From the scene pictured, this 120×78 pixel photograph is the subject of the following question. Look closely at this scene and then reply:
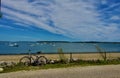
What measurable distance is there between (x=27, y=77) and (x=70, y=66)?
5.19m

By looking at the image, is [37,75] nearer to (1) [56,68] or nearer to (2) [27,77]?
(2) [27,77]

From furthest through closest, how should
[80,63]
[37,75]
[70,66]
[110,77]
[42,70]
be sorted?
[80,63] → [70,66] → [42,70] → [37,75] → [110,77]

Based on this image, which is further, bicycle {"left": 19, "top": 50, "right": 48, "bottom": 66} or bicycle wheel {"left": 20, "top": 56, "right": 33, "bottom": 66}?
bicycle wheel {"left": 20, "top": 56, "right": 33, "bottom": 66}

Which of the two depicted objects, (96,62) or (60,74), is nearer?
(60,74)

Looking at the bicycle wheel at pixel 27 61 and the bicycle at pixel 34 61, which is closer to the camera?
the bicycle at pixel 34 61

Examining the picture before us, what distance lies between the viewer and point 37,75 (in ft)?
55.4

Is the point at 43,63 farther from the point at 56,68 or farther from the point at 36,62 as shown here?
the point at 56,68

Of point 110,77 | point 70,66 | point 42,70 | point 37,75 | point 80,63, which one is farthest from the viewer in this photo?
point 80,63

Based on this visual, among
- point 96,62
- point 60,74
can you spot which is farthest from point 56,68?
point 96,62

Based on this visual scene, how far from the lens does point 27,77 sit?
16.3m

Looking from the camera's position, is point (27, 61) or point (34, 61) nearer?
point (34, 61)

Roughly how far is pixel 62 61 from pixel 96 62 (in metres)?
2.69

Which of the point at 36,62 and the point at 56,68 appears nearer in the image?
the point at 56,68

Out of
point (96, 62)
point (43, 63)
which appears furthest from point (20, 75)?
point (96, 62)
